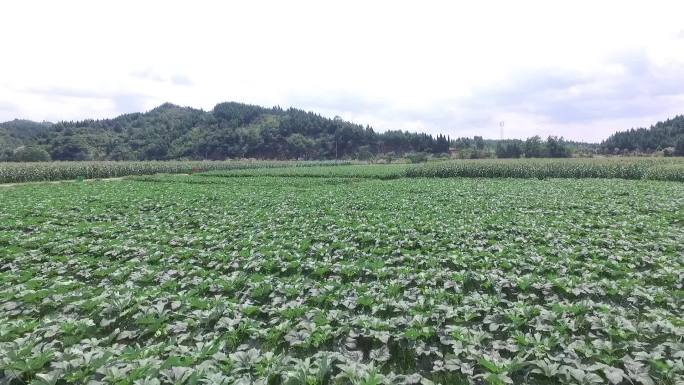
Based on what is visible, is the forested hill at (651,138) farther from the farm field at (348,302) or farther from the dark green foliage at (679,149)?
the farm field at (348,302)

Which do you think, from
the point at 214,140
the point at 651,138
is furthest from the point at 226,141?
the point at 651,138

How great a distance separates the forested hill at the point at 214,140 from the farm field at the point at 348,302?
127674mm

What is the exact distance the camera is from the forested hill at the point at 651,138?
381ft

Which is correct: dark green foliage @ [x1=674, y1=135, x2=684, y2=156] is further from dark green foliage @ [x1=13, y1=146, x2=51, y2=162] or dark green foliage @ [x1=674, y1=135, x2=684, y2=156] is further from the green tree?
dark green foliage @ [x1=13, y1=146, x2=51, y2=162]

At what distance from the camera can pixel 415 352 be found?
4.93m

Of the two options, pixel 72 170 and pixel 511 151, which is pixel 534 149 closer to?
pixel 511 151

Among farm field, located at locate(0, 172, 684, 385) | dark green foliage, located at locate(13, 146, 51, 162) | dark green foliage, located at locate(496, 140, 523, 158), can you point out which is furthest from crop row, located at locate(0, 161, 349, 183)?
dark green foliage, located at locate(496, 140, 523, 158)

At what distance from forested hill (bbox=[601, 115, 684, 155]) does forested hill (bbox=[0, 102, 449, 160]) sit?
55.7 metres

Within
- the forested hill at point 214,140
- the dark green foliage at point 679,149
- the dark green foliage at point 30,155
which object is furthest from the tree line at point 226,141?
the dark green foliage at point 679,149

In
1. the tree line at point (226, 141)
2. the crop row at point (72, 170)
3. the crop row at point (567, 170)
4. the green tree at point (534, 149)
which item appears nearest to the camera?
the crop row at point (567, 170)

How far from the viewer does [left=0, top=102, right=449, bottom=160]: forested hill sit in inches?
5113

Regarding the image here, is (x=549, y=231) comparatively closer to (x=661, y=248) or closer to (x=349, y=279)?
(x=661, y=248)

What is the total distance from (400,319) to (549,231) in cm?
804

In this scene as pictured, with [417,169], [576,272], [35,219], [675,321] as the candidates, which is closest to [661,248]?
[576,272]
